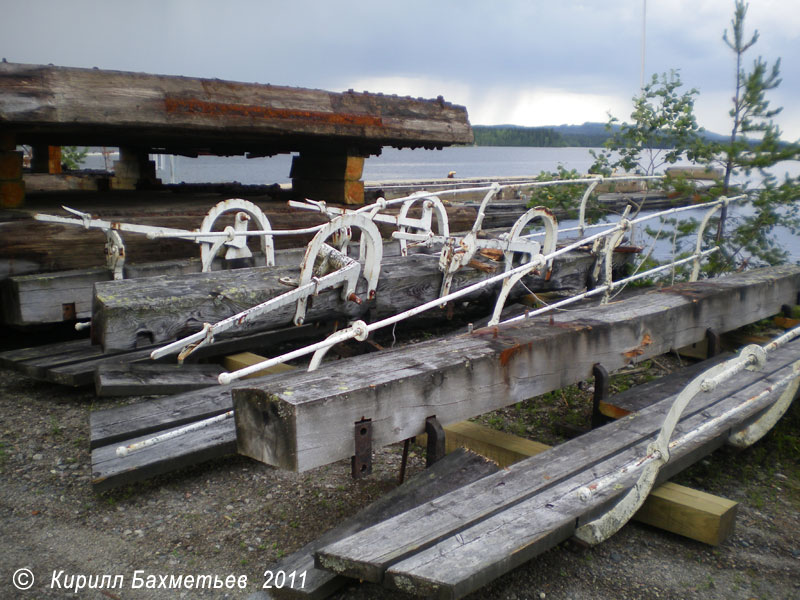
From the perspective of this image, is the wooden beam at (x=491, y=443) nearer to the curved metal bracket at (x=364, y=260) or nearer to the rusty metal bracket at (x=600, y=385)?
the rusty metal bracket at (x=600, y=385)

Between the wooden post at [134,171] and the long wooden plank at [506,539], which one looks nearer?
the long wooden plank at [506,539]

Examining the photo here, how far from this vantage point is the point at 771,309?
577 centimetres

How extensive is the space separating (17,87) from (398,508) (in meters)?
4.36

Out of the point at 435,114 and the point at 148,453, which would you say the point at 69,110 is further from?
the point at 435,114

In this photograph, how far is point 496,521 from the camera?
2.46m

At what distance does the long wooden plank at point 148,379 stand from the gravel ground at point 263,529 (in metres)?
0.34

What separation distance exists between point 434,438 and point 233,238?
332 cm

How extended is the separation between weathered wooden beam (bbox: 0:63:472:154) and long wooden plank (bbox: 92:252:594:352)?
4.81 feet

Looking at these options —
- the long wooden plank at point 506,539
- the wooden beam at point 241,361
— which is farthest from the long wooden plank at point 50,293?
the long wooden plank at point 506,539

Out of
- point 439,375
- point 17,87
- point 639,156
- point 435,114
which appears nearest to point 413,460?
point 439,375

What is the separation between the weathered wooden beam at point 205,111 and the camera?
17.3 feet

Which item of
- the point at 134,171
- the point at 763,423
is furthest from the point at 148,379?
the point at 134,171

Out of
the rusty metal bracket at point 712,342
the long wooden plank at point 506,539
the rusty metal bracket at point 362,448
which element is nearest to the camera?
the long wooden plank at point 506,539

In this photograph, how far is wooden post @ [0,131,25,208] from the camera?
5.97 metres
